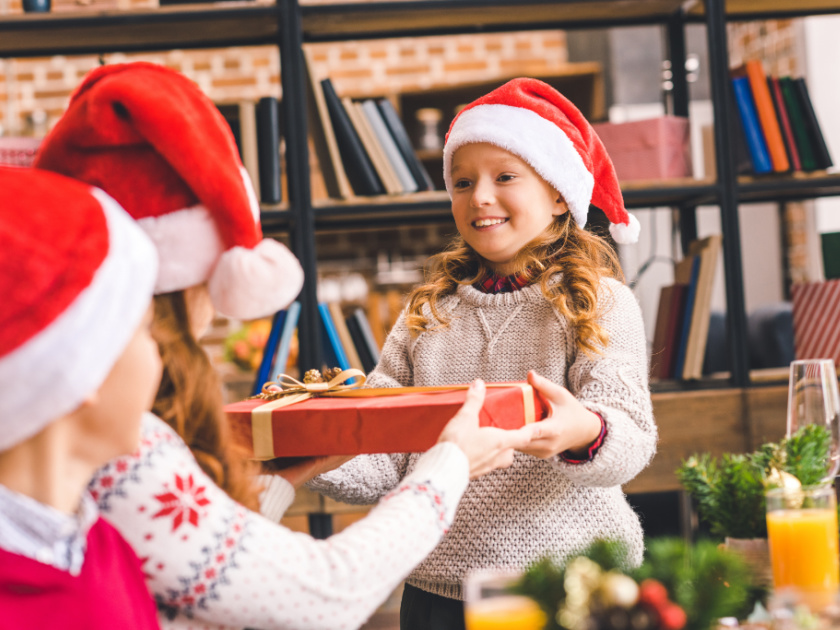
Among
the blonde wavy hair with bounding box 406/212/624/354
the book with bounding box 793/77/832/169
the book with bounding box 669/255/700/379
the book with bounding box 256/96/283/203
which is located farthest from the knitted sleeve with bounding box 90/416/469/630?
the book with bounding box 793/77/832/169

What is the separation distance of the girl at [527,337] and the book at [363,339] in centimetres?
76

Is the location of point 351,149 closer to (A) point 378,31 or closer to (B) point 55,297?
(A) point 378,31

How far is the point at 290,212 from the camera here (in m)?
2.02

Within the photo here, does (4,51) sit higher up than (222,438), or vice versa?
(4,51)

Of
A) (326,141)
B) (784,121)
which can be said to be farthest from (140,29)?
(784,121)

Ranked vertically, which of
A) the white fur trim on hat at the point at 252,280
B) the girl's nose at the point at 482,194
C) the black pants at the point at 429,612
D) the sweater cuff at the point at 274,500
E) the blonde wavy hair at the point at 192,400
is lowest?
the black pants at the point at 429,612

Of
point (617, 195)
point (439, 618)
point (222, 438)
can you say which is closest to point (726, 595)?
point (222, 438)

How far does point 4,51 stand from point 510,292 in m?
1.73

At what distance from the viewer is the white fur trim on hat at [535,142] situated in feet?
3.92

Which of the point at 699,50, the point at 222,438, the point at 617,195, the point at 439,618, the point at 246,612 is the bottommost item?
the point at 439,618

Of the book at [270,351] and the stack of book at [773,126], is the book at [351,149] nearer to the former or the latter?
the book at [270,351]

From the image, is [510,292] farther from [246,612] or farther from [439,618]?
[246,612]

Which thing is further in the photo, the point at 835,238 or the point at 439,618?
the point at 835,238

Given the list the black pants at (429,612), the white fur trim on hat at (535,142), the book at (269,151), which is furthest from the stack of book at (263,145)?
the black pants at (429,612)
